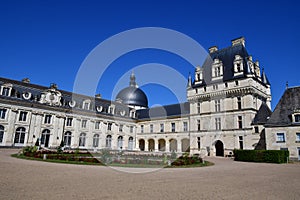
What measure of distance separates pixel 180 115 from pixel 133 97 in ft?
69.3

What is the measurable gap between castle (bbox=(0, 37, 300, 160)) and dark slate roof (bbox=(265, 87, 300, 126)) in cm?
189

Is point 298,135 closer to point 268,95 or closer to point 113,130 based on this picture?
point 268,95

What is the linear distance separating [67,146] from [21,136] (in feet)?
24.1

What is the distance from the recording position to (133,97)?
59.3 metres

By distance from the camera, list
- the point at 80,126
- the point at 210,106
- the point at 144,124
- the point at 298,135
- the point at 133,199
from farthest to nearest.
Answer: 1. the point at 144,124
2. the point at 80,126
3. the point at 210,106
4. the point at 298,135
5. the point at 133,199

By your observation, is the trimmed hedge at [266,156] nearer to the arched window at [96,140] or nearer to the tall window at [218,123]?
the tall window at [218,123]

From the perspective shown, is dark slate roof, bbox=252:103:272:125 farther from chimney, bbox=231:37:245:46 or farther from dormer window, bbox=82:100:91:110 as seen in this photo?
dormer window, bbox=82:100:91:110

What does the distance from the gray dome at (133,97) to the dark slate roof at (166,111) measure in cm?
765

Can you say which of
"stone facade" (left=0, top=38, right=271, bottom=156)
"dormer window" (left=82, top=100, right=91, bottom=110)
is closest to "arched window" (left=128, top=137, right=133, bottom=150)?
"stone facade" (left=0, top=38, right=271, bottom=156)

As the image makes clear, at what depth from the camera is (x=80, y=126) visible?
39.3m

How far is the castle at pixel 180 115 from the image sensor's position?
31.1 m

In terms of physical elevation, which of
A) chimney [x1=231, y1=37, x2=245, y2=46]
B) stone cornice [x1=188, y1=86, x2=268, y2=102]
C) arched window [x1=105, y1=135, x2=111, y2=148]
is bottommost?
arched window [x1=105, y1=135, x2=111, y2=148]

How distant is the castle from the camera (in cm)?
3114

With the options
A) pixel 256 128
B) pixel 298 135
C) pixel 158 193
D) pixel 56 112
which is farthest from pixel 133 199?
pixel 56 112
